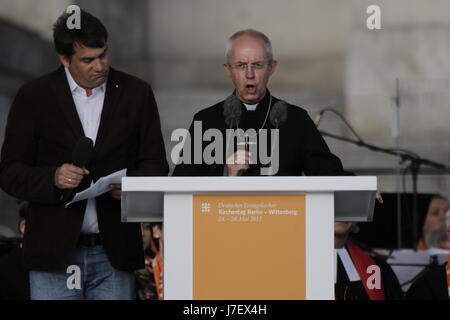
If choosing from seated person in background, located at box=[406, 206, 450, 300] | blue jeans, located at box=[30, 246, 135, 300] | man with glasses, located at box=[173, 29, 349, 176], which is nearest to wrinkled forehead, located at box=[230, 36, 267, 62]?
man with glasses, located at box=[173, 29, 349, 176]

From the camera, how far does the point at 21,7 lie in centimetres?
634

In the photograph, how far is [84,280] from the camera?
3.32m

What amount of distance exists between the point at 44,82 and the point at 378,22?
3.20 m

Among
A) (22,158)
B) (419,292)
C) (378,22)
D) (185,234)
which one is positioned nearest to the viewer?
(185,234)

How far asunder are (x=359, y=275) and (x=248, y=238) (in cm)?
247

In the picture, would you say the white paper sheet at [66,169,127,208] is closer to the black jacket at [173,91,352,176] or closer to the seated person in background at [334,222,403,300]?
the black jacket at [173,91,352,176]

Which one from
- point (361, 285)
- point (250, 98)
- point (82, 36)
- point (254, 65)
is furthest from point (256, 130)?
point (361, 285)

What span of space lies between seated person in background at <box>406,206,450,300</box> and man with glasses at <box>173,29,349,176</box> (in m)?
1.90

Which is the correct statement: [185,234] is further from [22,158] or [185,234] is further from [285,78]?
[285,78]

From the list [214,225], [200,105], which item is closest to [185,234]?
[214,225]

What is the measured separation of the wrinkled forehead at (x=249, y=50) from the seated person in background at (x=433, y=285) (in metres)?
2.10

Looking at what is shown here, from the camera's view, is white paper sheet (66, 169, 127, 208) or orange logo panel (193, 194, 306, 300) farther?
white paper sheet (66, 169, 127, 208)

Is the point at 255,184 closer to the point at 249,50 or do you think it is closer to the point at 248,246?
the point at 248,246

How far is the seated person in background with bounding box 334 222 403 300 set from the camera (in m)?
4.93
